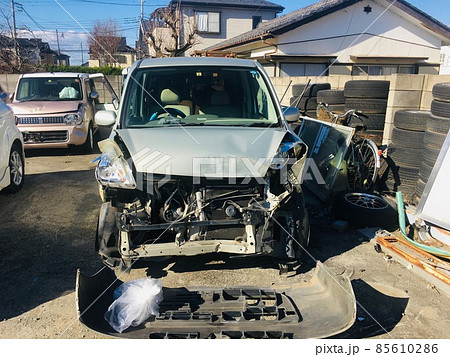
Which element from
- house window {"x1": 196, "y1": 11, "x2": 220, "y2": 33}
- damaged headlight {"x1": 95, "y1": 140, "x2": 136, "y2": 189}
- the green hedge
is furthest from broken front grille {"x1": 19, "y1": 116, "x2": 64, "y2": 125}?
house window {"x1": 196, "y1": 11, "x2": 220, "y2": 33}

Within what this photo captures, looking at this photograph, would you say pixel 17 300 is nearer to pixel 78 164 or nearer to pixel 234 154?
pixel 234 154

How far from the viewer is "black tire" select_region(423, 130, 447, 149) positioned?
456cm

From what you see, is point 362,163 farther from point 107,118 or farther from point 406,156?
point 107,118

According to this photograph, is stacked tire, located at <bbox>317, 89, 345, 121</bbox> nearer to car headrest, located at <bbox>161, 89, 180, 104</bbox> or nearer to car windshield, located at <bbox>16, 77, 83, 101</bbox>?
car headrest, located at <bbox>161, 89, 180, 104</bbox>

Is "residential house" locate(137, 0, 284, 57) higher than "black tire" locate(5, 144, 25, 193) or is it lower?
higher

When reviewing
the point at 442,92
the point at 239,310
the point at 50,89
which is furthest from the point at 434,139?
the point at 50,89

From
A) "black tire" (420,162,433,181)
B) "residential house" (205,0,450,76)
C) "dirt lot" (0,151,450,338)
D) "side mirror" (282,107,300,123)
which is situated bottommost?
"dirt lot" (0,151,450,338)

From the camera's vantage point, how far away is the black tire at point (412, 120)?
522cm

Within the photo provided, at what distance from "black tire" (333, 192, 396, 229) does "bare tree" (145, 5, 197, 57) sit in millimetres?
15649

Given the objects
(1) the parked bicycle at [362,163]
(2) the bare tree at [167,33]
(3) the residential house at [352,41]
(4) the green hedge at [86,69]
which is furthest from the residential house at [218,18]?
(1) the parked bicycle at [362,163]

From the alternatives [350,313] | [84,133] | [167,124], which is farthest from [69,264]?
[84,133]

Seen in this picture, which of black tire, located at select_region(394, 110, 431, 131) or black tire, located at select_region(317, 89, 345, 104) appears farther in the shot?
black tire, located at select_region(317, 89, 345, 104)

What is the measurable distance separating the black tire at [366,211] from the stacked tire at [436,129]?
1.82 ft

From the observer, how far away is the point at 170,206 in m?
3.28
